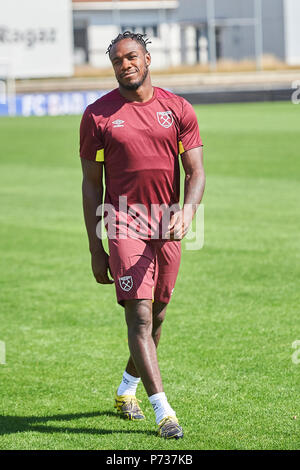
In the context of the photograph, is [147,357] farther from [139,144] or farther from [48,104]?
[48,104]

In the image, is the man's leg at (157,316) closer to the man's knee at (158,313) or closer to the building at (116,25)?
the man's knee at (158,313)

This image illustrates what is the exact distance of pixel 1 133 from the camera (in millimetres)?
30141

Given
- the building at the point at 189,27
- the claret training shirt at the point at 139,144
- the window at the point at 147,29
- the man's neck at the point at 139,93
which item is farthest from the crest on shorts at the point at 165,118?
the window at the point at 147,29

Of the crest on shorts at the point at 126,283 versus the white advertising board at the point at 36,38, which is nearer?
the crest on shorts at the point at 126,283

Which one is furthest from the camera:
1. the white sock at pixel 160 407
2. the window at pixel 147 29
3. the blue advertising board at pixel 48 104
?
the window at pixel 147 29

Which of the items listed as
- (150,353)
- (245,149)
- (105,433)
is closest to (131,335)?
(150,353)

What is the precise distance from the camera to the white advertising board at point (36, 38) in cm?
4841

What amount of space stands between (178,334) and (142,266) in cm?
256

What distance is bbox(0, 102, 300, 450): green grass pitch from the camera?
17.6 feet

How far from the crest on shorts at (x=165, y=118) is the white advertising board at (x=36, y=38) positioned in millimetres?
44154

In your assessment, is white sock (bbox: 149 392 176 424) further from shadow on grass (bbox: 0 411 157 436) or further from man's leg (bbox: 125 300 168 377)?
man's leg (bbox: 125 300 168 377)

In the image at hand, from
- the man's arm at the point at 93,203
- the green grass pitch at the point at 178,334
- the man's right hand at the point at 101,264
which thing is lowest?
the green grass pitch at the point at 178,334

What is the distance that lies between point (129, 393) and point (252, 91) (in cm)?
3539

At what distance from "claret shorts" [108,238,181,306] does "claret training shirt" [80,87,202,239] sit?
101 millimetres
